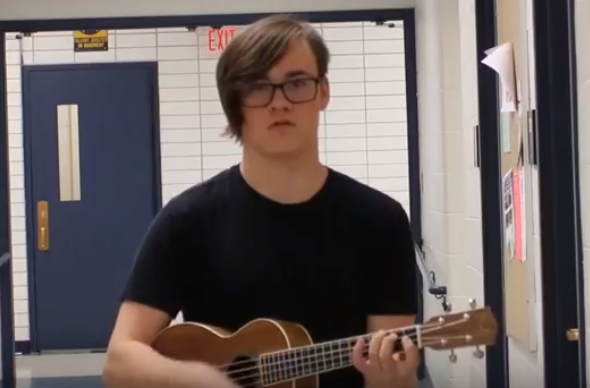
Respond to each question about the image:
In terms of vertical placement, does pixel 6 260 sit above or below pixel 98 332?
above

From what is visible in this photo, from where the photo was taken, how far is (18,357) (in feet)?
20.0

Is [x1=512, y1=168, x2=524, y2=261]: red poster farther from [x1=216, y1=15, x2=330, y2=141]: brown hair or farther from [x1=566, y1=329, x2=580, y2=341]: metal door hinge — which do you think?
[x1=216, y1=15, x2=330, y2=141]: brown hair

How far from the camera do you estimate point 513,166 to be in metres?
2.76

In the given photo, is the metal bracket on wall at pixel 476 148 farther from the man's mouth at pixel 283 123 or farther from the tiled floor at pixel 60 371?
the tiled floor at pixel 60 371

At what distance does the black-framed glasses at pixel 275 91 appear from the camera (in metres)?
1.52

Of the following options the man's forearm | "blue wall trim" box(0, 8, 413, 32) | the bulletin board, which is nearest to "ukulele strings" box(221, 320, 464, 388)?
the man's forearm

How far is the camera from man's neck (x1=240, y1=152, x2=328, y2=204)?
157 centimetres

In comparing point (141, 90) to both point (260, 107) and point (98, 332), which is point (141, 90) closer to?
point (98, 332)

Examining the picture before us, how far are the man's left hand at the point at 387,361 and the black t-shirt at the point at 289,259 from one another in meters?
0.08

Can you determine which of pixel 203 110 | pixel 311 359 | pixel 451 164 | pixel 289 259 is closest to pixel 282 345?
pixel 311 359

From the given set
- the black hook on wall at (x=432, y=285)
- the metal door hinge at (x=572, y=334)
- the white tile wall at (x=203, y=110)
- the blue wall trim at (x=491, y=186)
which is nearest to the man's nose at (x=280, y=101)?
the metal door hinge at (x=572, y=334)

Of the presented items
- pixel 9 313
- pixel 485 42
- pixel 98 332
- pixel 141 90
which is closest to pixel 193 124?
pixel 141 90

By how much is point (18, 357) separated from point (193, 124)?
78.8 inches

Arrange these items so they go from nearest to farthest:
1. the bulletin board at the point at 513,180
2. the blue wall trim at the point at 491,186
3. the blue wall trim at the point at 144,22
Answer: the bulletin board at the point at 513,180, the blue wall trim at the point at 491,186, the blue wall trim at the point at 144,22
